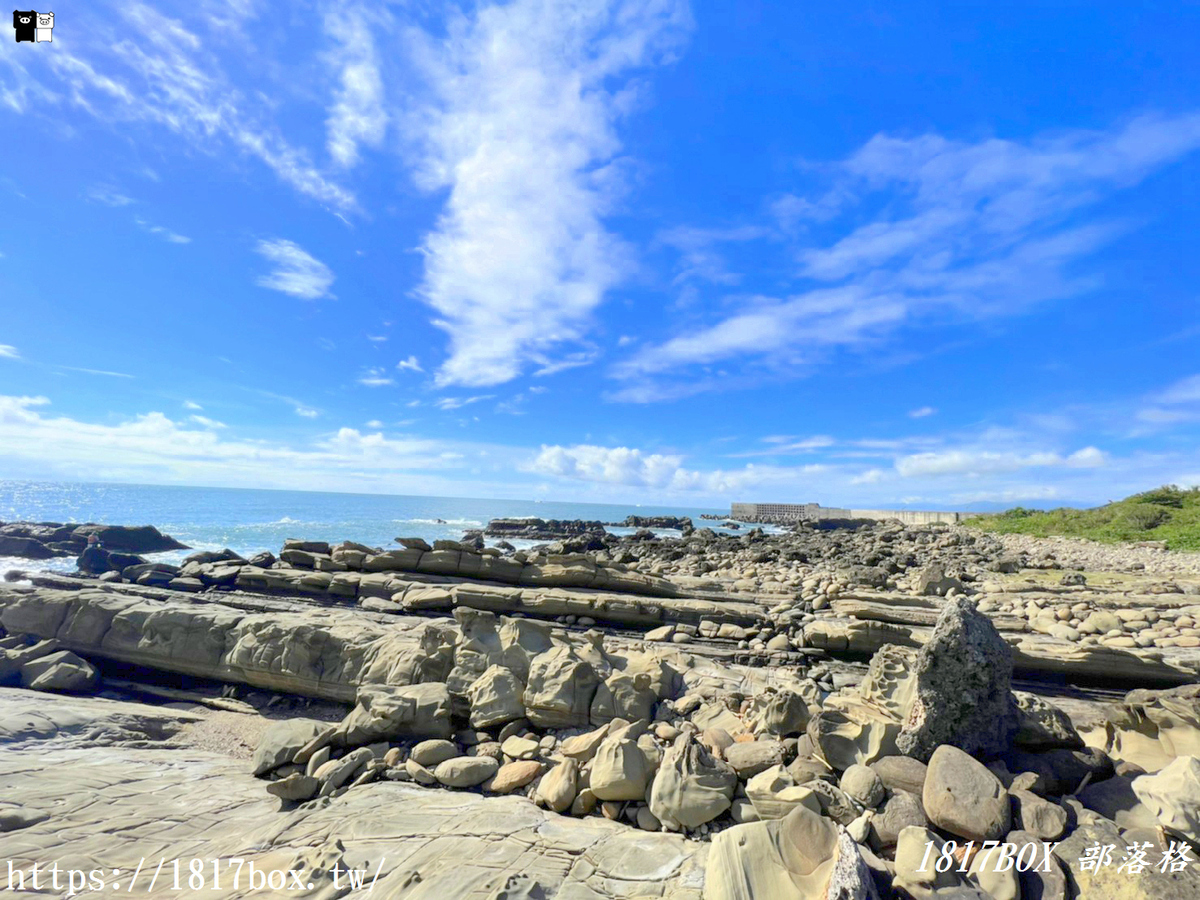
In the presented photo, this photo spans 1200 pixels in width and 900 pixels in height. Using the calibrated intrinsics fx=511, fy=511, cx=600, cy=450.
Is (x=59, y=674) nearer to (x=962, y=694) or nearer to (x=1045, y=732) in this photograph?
(x=962, y=694)

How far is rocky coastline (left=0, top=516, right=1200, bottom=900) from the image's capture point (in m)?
3.46

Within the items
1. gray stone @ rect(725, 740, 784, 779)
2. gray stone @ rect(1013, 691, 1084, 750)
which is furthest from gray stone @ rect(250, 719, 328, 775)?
gray stone @ rect(1013, 691, 1084, 750)

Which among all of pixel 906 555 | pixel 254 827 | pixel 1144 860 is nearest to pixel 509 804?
pixel 254 827

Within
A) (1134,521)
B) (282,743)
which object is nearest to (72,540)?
(282,743)

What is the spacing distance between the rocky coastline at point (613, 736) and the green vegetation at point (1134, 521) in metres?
21.3

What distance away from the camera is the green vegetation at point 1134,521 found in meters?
27.9

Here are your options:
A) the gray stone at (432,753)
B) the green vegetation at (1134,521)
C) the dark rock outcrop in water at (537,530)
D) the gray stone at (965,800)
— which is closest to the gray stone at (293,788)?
the gray stone at (432,753)

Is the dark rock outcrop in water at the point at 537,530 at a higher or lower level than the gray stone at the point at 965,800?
lower

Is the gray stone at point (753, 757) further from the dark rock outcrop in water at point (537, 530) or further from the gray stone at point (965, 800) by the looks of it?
the dark rock outcrop in water at point (537, 530)

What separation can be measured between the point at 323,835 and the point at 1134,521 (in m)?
47.0

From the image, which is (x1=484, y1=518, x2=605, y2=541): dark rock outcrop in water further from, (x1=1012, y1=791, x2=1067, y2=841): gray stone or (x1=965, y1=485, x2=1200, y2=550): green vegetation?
(x1=1012, y1=791, x2=1067, y2=841): gray stone

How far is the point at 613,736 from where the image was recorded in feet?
16.7

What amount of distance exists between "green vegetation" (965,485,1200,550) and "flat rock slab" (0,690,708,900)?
3416cm

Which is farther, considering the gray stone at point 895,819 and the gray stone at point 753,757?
the gray stone at point 753,757
